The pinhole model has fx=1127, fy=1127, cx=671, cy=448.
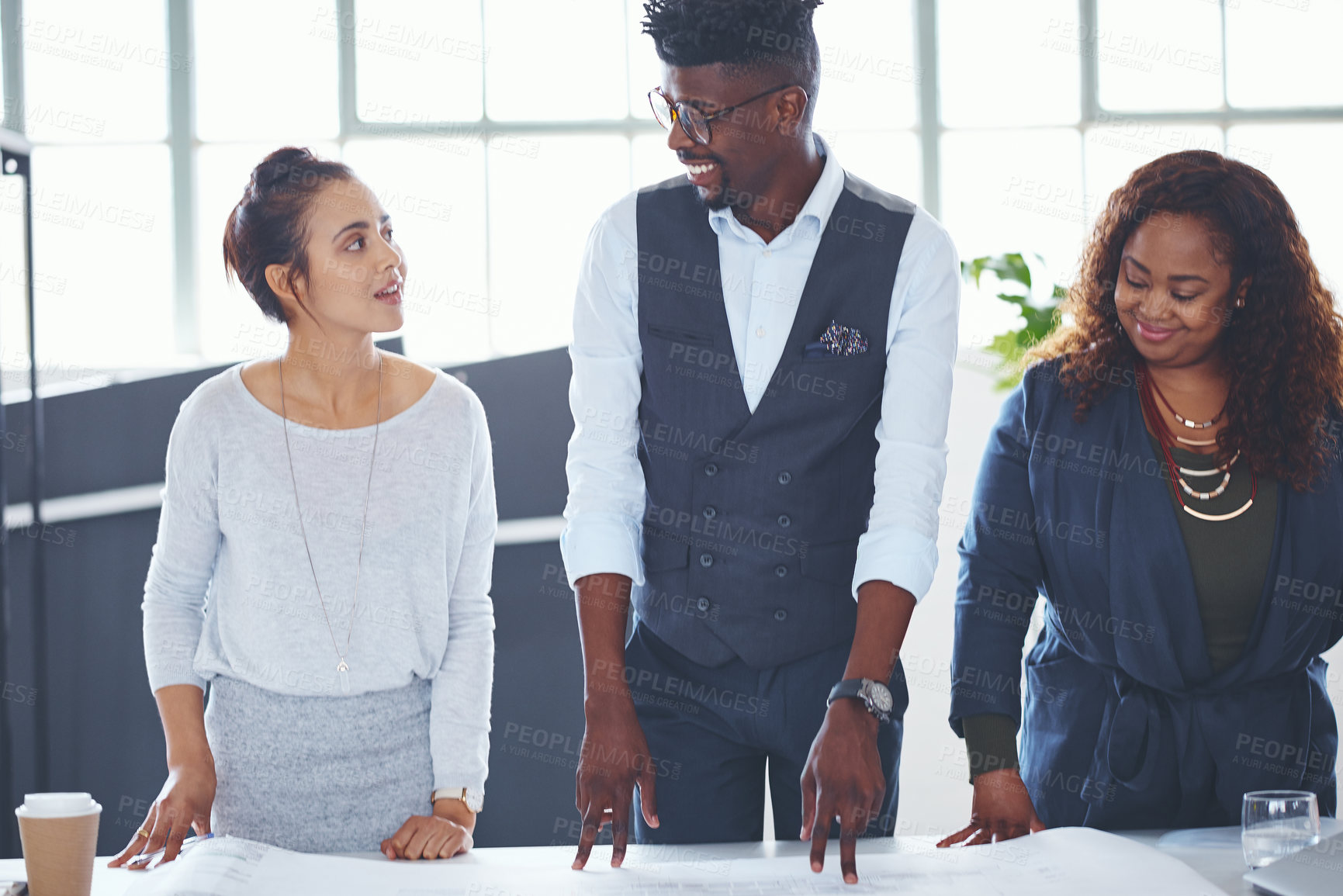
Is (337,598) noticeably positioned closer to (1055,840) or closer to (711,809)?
(711,809)

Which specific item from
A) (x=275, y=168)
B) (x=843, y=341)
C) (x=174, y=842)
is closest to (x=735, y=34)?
(x=843, y=341)

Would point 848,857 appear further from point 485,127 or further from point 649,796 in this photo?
point 485,127

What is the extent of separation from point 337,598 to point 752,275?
2.08 ft

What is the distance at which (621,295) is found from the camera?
1.31 m

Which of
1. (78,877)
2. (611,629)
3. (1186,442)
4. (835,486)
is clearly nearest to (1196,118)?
(1186,442)

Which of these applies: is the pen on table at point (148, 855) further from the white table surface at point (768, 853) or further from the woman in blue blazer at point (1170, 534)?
the woman in blue blazer at point (1170, 534)

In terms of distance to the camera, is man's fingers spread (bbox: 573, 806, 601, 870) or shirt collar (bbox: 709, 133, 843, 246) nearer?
man's fingers spread (bbox: 573, 806, 601, 870)

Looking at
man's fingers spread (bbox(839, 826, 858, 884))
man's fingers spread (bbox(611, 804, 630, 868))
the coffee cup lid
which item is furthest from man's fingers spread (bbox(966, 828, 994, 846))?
the coffee cup lid

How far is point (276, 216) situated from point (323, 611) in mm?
533

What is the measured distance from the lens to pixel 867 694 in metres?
1.06

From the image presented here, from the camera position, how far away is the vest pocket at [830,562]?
1243 millimetres

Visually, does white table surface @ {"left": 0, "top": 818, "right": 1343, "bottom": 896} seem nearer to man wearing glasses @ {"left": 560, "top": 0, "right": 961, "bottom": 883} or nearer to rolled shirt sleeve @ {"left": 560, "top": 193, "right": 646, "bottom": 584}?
man wearing glasses @ {"left": 560, "top": 0, "right": 961, "bottom": 883}

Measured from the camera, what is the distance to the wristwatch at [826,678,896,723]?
3.46 feet

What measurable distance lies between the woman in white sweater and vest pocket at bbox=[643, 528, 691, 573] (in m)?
0.27
